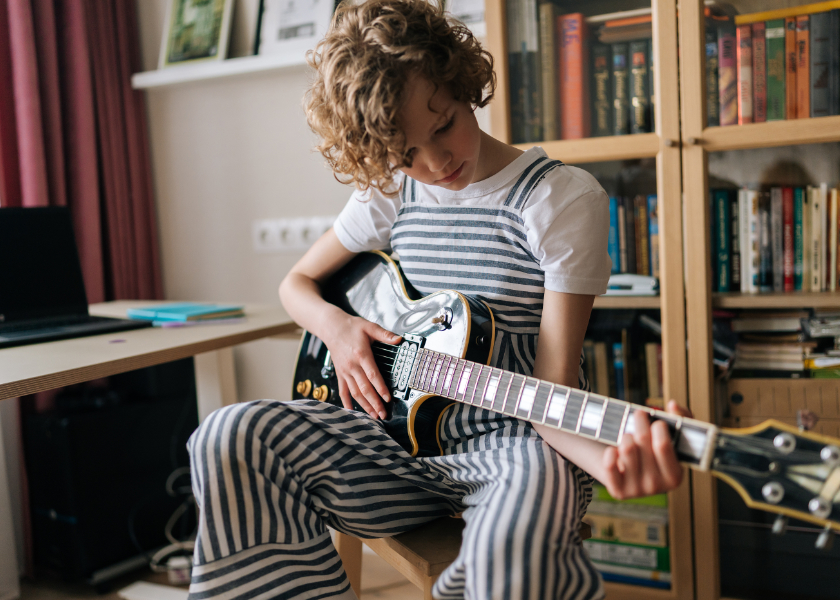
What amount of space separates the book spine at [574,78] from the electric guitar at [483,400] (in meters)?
0.54

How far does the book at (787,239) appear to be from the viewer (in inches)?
49.2

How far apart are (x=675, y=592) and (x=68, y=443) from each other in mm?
1306

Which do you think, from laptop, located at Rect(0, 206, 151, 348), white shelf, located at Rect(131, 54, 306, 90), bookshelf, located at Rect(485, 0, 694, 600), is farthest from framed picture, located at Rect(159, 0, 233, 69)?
bookshelf, located at Rect(485, 0, 694, 600)

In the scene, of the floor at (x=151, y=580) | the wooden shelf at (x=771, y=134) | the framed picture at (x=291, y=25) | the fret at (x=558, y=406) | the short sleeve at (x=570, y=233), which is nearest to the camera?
the fret at (x=558, y=406)

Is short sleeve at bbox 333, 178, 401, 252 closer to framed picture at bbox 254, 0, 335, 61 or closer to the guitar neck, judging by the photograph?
the guitar neck

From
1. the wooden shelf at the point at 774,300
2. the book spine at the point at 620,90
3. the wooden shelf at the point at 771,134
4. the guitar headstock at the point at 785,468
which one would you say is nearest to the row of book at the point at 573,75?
the book spine at the point at 620,90

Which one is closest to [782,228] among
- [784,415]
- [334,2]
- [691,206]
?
[691,206]

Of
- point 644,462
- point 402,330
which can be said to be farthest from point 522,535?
point 402,330

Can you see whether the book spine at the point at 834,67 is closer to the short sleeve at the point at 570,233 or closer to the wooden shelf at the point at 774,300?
the wooden shelf at the point at 774,300

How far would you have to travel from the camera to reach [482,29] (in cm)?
156

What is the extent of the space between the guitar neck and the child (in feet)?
0.08

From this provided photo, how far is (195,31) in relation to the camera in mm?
1848

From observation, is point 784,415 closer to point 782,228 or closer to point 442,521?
point 782,228

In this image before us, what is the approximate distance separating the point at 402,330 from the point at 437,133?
0.92ft
